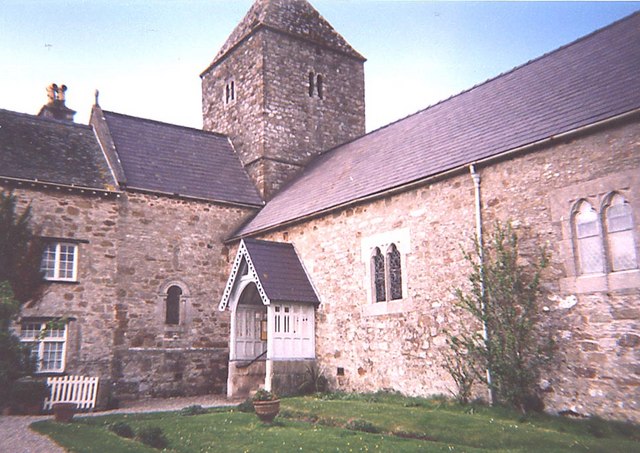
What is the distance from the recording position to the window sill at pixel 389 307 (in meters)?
16.3

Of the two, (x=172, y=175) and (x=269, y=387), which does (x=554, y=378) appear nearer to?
(x=269, y=387)

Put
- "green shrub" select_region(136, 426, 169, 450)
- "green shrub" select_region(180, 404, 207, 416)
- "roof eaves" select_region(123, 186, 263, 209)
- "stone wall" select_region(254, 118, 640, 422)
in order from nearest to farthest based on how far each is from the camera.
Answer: "green shrub" select_region(136, 426, 169, 450), "stone wall" select_region(254, 118, 640, 422), "green shrub" select_region(180, 404, 207, 416), "roof eaves" select_region(123, 186, 263, 209)

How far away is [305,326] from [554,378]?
8381 mm

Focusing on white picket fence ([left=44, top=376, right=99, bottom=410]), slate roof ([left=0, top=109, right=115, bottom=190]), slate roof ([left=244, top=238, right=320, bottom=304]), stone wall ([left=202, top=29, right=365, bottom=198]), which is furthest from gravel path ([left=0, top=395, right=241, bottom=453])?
stone wall ([left=202, top=29, right=365, bottom=198])

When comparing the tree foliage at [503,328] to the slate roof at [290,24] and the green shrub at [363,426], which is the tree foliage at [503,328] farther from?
the slate roof at [290,24]

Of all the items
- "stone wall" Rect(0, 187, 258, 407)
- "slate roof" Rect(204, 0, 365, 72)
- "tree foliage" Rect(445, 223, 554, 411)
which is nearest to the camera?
"tree foliage" Rect(445, 223, 554, 411)

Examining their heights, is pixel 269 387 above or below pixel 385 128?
below

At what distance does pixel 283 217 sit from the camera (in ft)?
70.5

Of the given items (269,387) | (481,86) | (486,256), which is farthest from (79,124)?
(486,256)

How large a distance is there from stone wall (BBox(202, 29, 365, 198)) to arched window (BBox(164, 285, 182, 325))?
18.5 ft

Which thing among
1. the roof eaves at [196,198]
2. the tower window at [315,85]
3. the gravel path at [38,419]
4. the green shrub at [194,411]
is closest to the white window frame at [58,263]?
the roof eaves at [196,198]

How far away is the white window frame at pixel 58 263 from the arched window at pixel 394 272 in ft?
33.7

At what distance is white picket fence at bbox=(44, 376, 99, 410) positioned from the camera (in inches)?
690

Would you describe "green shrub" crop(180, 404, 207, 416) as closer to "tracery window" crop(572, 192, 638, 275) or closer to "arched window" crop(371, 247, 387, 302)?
"arched window" crop(371, 247, 387, 302)
